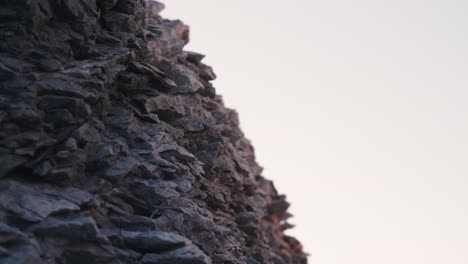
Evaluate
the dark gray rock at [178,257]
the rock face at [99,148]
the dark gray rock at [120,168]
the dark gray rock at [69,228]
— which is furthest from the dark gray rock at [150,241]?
the dark gray rock at [120,168]

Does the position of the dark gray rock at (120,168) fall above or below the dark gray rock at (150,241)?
above

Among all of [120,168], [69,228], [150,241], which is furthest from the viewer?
[120,168]

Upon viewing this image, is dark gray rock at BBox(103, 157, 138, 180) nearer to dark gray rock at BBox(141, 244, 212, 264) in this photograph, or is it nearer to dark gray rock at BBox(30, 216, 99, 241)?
dark gray rock at BBox(30, 216, 99, 241)

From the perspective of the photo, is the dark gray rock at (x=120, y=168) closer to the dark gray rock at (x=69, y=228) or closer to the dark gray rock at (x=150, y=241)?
the dark gray rock at (x=150, y=241)

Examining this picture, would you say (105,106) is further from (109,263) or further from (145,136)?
(109,263)

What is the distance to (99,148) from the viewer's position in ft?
70.2

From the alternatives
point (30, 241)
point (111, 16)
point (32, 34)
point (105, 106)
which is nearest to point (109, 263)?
point (30, 241)

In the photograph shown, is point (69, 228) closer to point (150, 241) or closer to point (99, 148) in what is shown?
point (150, 241)

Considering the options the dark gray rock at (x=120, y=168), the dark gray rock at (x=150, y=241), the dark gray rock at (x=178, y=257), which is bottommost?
the dark gray rock at (x=178, y=257)

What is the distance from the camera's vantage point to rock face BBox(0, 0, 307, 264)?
17.8 m

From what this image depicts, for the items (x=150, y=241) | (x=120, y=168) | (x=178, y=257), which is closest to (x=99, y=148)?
(x=120, y=168)

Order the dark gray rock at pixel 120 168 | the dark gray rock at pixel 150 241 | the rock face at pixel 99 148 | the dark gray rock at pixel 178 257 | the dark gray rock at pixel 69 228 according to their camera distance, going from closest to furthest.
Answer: the dark gray rock at pixel 69 228, the rock face at pixel 99 148, the dark gray rock at pixel 178 257, the dark gray rock at pixel 150 241, the dark gray rock at pixel 120 168

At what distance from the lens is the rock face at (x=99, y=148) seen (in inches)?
701

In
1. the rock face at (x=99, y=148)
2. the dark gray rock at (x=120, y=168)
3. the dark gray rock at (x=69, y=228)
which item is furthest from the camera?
the dark gray rock at (x=120, y=168)
